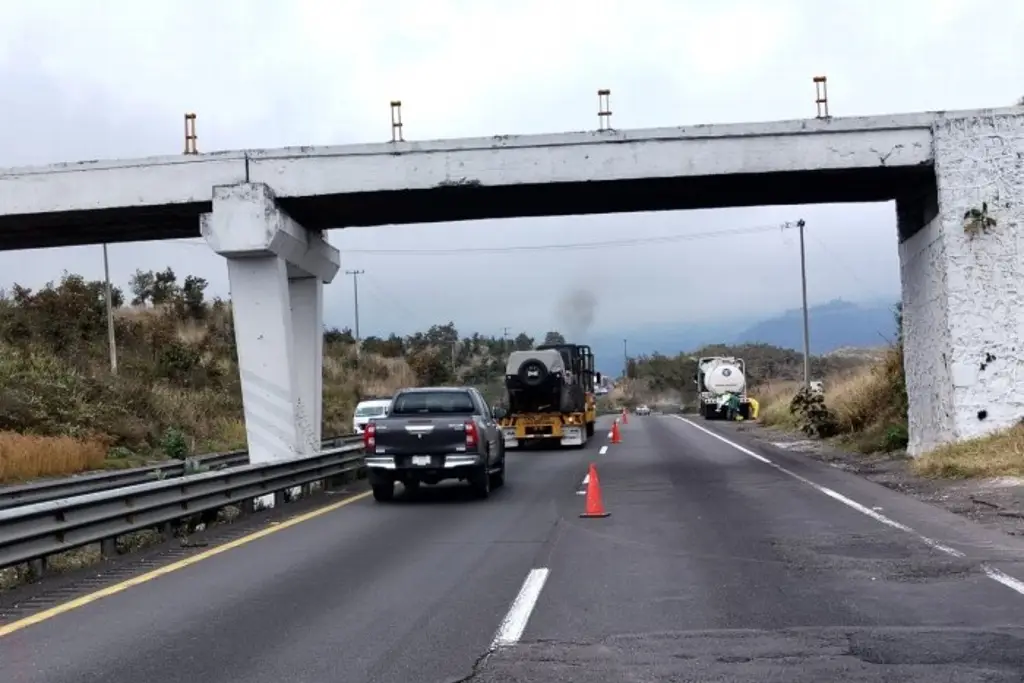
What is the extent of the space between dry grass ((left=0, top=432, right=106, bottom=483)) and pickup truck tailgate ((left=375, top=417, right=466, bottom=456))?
12.8 meters

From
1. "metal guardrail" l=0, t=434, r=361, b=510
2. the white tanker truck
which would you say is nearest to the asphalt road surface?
"metal guardrail" l=0, t=434, r=361, b=510

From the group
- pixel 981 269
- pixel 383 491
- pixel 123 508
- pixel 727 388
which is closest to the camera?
pixel 123 508

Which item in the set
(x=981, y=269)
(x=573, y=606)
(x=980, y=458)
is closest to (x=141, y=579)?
(x=573, y=606)

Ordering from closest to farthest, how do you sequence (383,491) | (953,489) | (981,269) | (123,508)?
(123,508) → (953,489) → (383,491) → (981,269)

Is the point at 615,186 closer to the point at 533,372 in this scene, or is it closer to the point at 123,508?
the point at 123,508

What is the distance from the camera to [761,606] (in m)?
8.71

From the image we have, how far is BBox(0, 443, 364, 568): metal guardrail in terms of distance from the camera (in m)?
10.1

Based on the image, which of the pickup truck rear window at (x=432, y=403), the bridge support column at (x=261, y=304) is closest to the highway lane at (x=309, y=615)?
the pickup truck rear window at (x=432, y=403)

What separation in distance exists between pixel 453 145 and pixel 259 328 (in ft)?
16.1

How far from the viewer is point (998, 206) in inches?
762

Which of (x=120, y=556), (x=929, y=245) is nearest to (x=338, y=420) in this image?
(x=929, y=245)

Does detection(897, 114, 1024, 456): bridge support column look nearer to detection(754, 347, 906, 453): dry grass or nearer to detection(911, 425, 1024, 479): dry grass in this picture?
detection(911, 425, 1024, 479): dry grass

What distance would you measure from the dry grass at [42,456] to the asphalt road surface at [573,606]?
14.2 metres

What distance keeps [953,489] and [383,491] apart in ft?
29.5
